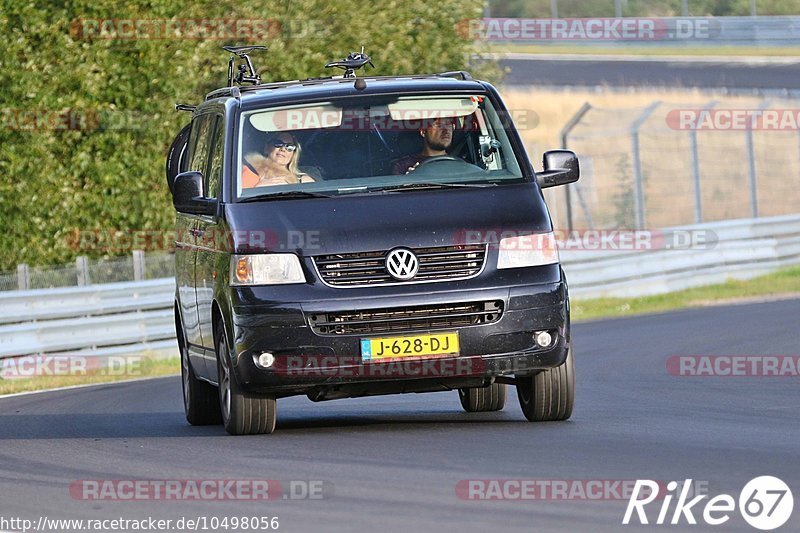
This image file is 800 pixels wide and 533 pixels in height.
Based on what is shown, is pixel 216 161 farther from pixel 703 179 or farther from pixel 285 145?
pixel 703 179

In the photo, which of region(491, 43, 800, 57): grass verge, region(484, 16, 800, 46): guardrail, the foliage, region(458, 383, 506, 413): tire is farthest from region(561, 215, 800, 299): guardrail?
region(491, 43, 800, 57): grass verge

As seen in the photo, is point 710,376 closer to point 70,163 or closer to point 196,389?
point 196,389

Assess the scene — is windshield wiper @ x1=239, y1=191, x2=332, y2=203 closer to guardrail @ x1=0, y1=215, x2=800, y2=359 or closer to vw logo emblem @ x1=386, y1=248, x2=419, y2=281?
vw logo emblem @ x1=386, y1=248, x2=419, y2=281

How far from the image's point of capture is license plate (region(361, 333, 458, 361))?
10.0 m

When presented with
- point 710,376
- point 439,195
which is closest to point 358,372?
point 439,195

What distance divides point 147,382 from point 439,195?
8054mm

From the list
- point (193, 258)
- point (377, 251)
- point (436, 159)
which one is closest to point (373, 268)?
point (377, 251)

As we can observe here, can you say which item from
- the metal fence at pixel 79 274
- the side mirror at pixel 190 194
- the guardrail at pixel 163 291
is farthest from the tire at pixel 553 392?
the metal fence at pixel 79 274

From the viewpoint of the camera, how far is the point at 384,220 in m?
10.2

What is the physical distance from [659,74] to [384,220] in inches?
1514

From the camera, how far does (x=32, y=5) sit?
82.8 ft

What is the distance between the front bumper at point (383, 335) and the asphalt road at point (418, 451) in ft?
1.16

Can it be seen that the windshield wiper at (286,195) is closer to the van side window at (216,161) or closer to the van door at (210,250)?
the van door at (210,250)

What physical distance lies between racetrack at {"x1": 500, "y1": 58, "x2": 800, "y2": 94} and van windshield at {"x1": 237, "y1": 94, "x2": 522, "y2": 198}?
31.5 meters
